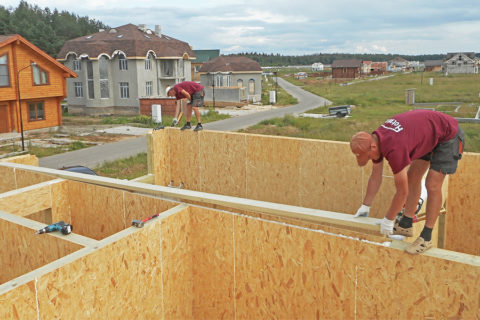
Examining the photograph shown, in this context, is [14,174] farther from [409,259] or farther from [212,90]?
[212,90]

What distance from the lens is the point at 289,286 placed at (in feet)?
17.9

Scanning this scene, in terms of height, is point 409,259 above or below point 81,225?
above

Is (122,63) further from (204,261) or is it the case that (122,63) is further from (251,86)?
(204,261)

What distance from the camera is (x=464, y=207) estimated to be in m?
9.68

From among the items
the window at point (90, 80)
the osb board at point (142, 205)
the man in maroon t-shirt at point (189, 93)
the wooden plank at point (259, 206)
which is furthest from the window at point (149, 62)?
the osb board at point (142, 205)

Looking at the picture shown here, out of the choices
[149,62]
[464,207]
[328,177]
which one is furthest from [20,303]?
[149,62]

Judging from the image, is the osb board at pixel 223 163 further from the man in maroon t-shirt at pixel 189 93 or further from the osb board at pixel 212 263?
the osb board at pixel 212 263

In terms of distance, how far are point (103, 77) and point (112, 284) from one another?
142 feet

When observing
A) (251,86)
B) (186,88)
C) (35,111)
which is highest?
(251,86)

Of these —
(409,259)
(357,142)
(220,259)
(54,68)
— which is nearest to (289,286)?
(220,259)

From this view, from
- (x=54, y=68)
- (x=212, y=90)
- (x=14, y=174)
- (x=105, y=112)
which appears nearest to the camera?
(x=14, y=174)

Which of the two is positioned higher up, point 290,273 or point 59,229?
point 59,229

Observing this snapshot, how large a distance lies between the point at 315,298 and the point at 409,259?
1.32 meters

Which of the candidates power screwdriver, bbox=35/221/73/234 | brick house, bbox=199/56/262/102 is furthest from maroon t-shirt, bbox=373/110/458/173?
brick house, bbox=199/56/262/102
